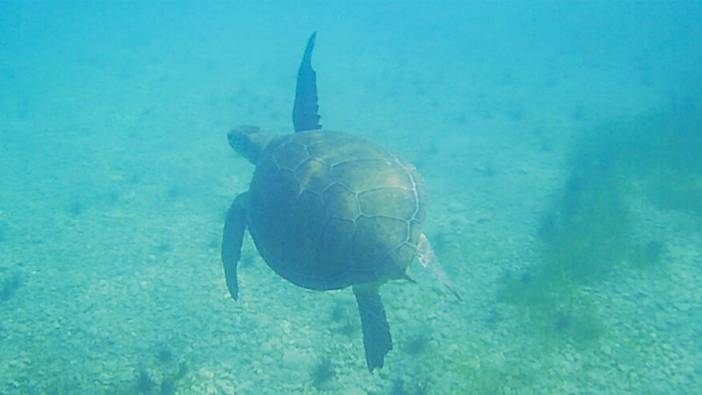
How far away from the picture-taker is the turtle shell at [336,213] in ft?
11.3

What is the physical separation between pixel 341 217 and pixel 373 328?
1331 millimetres

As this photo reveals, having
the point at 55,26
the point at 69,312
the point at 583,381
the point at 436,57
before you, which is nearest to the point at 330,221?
the point at 583,381

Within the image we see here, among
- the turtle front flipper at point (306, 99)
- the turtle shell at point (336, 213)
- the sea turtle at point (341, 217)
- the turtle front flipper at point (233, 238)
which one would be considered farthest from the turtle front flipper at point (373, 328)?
the turtle front flipper at point (306, 99)

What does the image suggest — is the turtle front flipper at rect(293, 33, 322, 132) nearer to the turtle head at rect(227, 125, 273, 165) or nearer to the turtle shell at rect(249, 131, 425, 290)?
the turtle head at rect(227, 125, 273, 165)

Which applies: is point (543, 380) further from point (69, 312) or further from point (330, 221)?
A: point (69, 312)

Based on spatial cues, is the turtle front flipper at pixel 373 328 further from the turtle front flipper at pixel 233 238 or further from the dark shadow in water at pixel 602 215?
the dark shadow in water at pixel 602 215

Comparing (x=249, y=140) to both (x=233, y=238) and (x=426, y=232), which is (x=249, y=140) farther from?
(x=426, y=232)

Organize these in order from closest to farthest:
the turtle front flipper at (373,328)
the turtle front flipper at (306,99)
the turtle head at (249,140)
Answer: the turtle front flipper at (373,328) < the turtle head at (249,140) < the turtle front flipper at (306,99)

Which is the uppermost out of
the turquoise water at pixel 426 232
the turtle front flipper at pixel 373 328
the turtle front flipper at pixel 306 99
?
the turtle front flipper at pixel 306 99

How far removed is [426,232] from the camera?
8.20 m

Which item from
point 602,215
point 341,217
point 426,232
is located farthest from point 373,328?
point 602,215

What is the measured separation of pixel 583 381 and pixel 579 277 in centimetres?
204

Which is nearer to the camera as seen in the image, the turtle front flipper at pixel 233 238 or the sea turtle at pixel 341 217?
the sea turtle at pixel 341 217

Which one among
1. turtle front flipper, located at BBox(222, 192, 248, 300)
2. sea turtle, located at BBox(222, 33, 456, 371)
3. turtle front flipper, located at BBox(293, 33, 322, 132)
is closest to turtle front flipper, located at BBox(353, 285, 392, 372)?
sea turtle, located at BBox(222, 33, 456, 371)
